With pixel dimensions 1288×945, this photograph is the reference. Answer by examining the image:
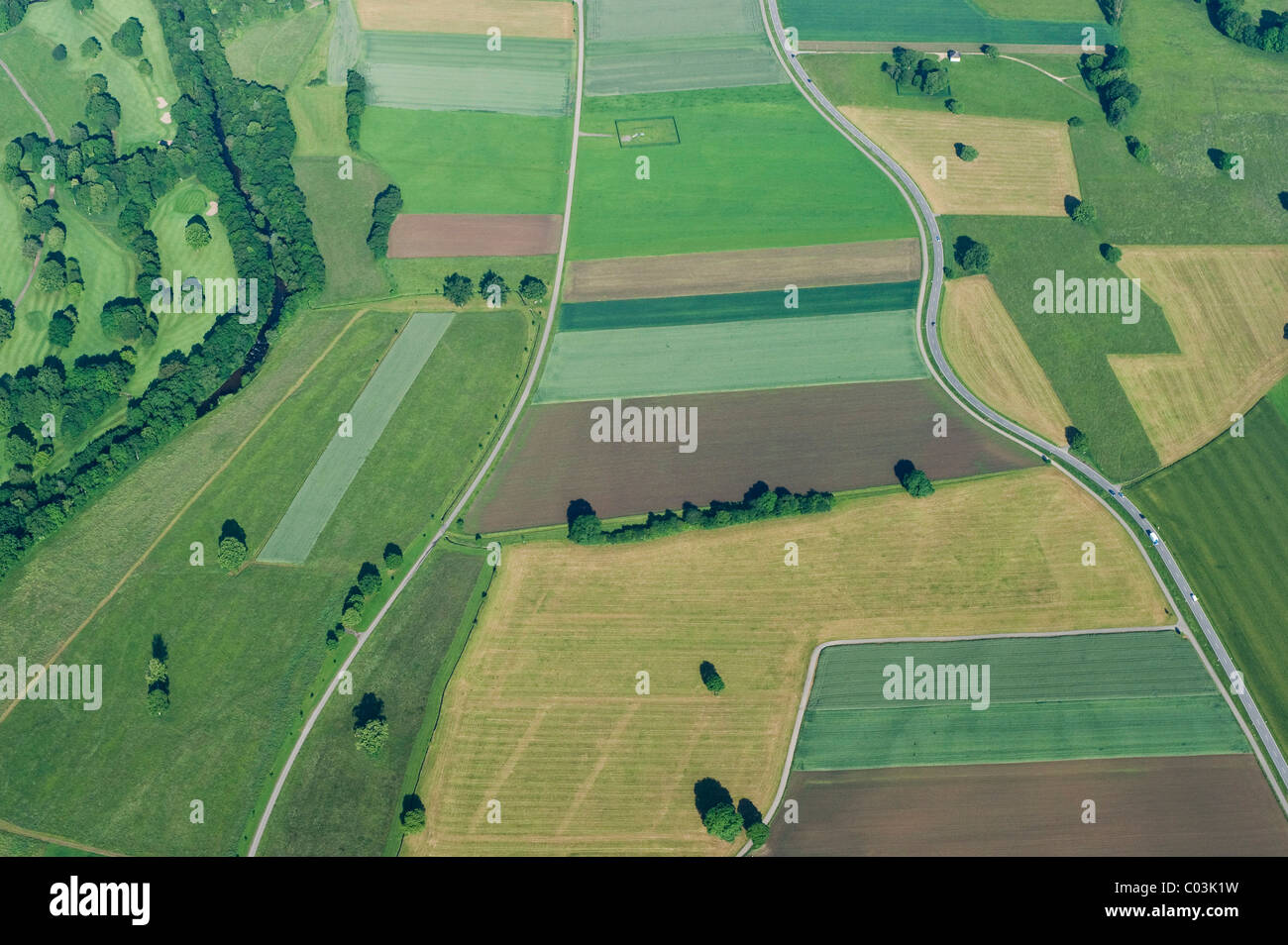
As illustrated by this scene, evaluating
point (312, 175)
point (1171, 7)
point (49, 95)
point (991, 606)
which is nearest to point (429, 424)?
point (312, 175)

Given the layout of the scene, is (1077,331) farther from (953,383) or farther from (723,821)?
(723,821)

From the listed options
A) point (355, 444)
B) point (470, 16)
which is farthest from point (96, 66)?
point (355, 444)

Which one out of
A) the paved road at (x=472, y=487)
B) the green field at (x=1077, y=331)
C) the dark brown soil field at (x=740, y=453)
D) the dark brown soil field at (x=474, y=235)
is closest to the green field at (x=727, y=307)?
the paved road at (x=472, y=487)

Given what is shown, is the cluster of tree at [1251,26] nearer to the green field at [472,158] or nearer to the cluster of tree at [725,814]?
the green field at [472,158]

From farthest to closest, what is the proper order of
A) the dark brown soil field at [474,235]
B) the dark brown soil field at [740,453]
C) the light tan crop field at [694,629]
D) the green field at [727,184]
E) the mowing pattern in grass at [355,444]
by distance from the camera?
1. the green field at [727,184]
2. the dark brown soil field at [474,235]
3. the dark brown soil field at [740,453]
4. the mowing pattern in grass at [355,444]
5. the light tan crop field at [694,629]

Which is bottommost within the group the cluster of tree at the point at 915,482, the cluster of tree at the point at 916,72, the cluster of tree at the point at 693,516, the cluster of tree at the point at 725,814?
the cluster of tree at the point at 725,814

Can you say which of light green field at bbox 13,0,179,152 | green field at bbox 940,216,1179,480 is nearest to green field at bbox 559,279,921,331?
green field at bbox 940,216,1179,480

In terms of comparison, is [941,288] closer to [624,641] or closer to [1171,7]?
[624,641]
